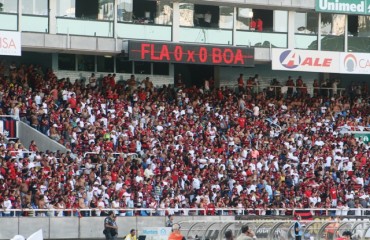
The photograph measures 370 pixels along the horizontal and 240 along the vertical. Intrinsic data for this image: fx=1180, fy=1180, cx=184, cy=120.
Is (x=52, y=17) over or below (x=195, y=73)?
over

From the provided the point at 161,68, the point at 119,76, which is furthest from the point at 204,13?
the point at 119,76

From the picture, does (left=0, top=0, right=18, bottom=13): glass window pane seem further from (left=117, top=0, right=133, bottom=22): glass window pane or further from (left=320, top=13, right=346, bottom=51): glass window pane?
(left=320, top=13, right=346, bottom=51): glass window pane

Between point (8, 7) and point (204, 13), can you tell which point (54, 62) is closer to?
point (8, 7)

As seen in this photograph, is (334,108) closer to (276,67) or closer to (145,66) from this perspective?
(276,67)

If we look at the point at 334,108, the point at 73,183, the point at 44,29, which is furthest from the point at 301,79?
the point at 73,183

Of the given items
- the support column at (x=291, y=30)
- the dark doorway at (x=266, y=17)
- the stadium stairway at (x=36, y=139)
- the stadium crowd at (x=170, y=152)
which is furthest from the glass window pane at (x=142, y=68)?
the stadium stairway at (x=36, y=139)

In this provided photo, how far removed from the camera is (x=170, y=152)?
43562mm

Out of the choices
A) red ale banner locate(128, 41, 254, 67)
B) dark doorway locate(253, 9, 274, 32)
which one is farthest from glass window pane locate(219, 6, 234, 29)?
dark doorway locate(253, 9, 274, 32)

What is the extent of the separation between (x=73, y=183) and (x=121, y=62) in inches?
431

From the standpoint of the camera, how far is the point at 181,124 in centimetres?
4578

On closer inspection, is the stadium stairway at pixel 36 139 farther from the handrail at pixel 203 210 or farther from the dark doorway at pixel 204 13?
the dark doorway at pixel 204 13

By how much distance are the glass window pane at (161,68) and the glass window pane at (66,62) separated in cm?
379

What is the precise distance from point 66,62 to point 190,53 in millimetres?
5073

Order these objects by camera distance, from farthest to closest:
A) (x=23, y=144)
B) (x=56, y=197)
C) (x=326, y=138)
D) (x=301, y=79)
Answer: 1. (x=301, y=79)
2. (x=326, y=138)
3. (x=23, y=144)
4. (x=56, y=197)
